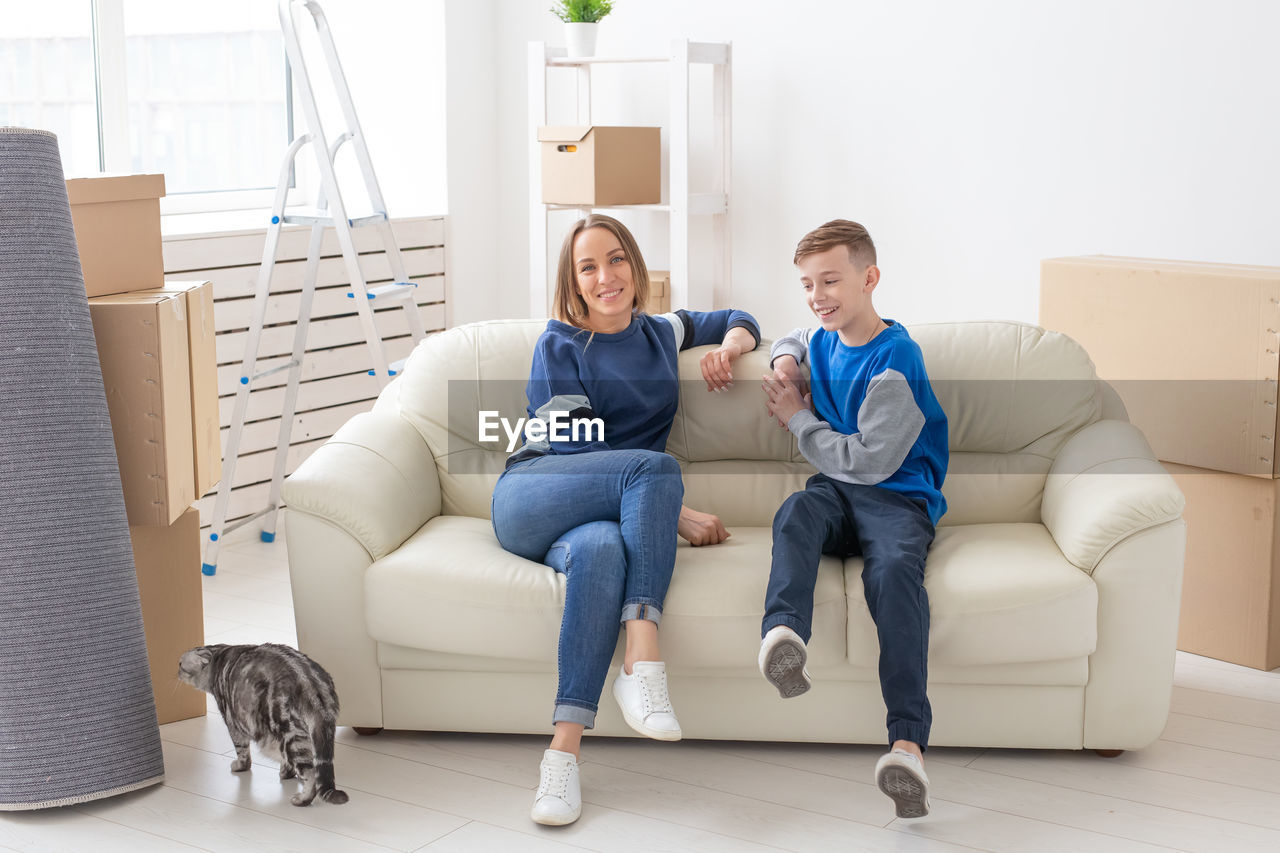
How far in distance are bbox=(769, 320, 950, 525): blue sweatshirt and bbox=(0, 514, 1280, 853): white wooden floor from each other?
1.70 ft

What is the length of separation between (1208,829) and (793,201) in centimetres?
234

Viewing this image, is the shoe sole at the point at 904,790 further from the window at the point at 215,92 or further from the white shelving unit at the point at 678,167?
the window at the point at 215,92

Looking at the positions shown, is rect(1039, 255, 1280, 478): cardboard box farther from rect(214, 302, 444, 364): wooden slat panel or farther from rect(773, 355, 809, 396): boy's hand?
rect(214, 302, 444, 364): wooden slat panel

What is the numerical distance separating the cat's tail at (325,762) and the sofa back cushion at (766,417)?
2.23 ft

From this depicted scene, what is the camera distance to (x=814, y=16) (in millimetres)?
3838

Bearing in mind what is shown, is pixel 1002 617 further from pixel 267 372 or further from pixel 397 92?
pixel 397 92

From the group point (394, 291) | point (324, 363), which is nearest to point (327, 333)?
point (324, 363)

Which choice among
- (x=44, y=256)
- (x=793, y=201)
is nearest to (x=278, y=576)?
(x=44, y=256)

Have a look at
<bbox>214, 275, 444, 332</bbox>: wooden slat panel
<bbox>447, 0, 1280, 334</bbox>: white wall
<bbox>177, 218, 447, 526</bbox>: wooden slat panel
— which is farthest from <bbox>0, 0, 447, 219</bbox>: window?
<bbox>214, 275, 444, 332</bbox>: wooden slat panel

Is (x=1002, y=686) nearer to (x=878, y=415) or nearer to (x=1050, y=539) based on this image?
(x=1050, y=539)

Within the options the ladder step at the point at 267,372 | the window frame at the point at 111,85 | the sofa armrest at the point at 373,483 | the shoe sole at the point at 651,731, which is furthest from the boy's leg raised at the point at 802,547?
the window frame at the point at 111,85

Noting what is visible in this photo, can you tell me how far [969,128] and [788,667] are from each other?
6.74 ft

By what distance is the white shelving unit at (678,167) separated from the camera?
3801 millimetres

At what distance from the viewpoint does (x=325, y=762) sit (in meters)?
2.18
